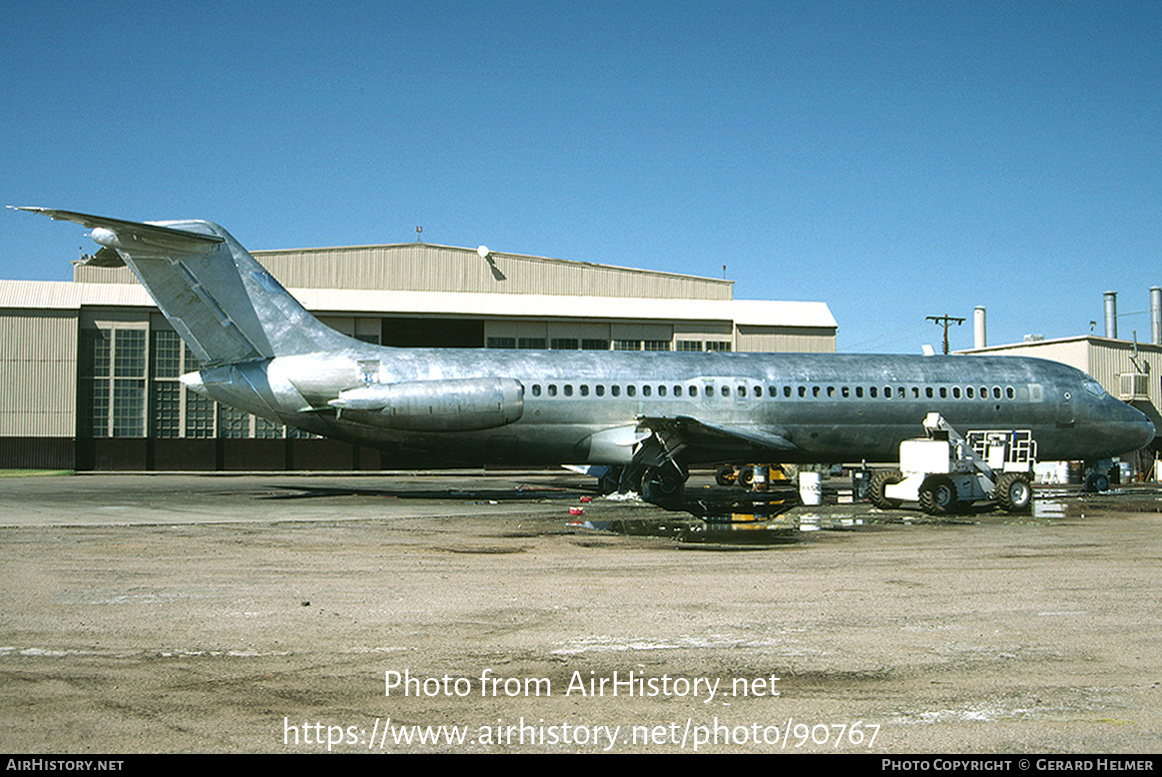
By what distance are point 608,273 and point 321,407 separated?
72.8ft

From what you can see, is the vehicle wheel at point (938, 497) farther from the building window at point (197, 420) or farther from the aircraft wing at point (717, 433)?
the building window at point (197, 420)

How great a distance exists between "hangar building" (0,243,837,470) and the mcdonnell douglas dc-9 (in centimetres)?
1584

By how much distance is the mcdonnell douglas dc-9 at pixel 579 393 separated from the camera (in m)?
19.9

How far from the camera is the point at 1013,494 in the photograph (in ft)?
61.1

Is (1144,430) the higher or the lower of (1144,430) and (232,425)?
the higher

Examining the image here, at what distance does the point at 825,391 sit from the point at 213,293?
14757mm

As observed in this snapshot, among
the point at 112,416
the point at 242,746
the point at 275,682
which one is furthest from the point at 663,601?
the point at 112,416

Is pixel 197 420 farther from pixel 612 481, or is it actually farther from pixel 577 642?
pixel 577 642

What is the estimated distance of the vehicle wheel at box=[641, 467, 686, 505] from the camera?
21312mm

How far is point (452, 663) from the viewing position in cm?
610

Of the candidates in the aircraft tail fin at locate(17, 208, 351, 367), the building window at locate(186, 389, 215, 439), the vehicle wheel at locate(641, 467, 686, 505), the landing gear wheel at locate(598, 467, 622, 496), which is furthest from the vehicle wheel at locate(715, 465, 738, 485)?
the building window at locate(186, 389, 215, 439)

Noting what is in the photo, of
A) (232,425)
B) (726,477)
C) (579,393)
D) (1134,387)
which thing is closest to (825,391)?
(579,393)

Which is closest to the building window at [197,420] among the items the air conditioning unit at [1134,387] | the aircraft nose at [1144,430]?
the aircraft nose at [1144,430]
